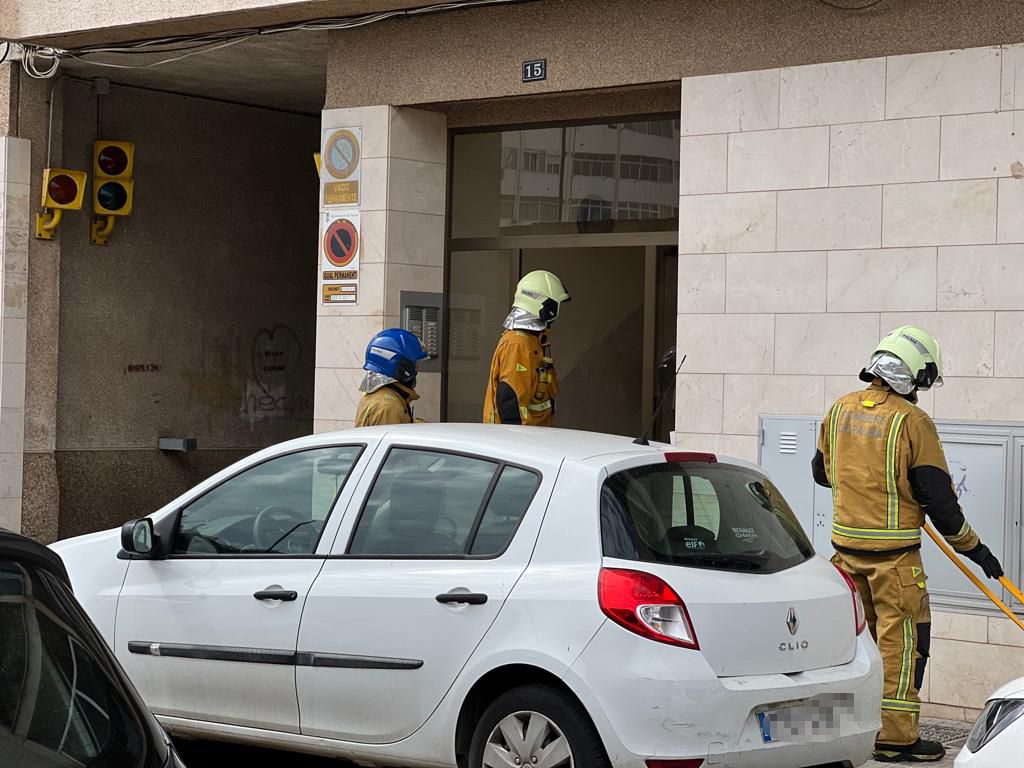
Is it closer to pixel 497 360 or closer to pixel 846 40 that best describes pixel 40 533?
pixel 497 360

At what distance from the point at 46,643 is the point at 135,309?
1154cm

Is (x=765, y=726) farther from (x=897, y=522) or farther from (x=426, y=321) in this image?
(x=426, y=321)

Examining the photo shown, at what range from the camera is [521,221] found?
37.8 ft

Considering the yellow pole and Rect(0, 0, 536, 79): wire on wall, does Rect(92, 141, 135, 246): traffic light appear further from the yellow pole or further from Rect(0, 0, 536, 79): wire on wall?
the yellow pole

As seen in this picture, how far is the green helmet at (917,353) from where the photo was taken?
7301 mm

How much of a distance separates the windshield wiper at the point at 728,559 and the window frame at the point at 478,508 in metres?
0.61

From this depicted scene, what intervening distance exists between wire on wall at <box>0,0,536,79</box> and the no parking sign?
1.34m

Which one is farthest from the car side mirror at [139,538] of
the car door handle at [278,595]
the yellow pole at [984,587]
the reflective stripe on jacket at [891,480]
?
the yellow pole at [984,587]

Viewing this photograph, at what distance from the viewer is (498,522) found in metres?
A: 5.87

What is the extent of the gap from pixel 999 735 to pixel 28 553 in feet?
9.26

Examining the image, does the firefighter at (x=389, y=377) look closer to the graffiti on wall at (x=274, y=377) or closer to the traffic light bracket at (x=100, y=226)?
the traffic light bracket at (x=100, y=226)

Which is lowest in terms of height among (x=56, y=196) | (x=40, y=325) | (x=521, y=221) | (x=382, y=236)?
(x=40, y=325)

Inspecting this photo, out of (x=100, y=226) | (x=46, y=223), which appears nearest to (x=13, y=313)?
(x=46, y=223)

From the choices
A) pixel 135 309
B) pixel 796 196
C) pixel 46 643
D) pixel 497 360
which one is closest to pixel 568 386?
pixel 497 360
